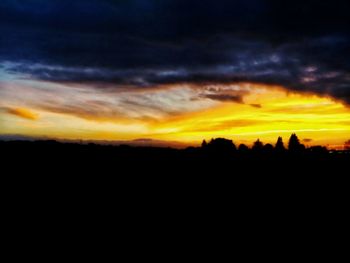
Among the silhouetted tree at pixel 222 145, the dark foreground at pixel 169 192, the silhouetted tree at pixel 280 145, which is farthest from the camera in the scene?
the silhouetted tree at pixel 280 145

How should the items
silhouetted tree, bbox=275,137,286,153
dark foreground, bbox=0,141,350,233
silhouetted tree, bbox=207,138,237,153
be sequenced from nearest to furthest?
dark foreground, bbox=0,141,350,233 < silhouetted tree, bbox=207,138,237,153 < silhouetted tree, bbox=275,137,286,153

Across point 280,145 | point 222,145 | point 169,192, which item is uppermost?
Result: point 280,145

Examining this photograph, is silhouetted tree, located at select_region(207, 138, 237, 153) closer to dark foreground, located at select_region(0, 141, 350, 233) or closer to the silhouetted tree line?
the silhouetted tree line

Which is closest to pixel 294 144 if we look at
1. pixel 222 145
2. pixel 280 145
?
pixel 280 145

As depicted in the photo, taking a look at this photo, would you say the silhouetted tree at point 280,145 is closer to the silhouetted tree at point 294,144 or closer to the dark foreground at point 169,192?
the silhouetted tree at point 294,144

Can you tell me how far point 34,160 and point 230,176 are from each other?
24.3m

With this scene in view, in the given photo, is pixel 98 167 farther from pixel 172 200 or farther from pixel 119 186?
pixel 172 200

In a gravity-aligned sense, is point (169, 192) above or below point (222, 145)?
below

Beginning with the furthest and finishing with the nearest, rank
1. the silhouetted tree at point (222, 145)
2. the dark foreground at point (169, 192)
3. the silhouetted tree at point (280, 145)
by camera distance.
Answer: the silhouetted tree at point (280, 145)
the silhouetted tree at point (222, 145)
the dark foreground at point (169, 192)

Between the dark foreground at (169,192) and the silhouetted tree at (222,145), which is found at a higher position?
the silhouetted tree at (222,145)

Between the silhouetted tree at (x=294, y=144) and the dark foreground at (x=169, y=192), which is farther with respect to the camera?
the silhouetted tree at (x=294, y=144)

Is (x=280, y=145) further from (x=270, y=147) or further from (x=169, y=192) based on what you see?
(x=169, y=192)

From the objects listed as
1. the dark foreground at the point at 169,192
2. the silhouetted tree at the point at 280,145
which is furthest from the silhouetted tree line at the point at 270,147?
the dark foreground at the point at 169,192

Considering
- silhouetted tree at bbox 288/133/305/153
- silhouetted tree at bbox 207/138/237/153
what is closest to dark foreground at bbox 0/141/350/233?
silhouetted tree at bbox 207/138/237/153
